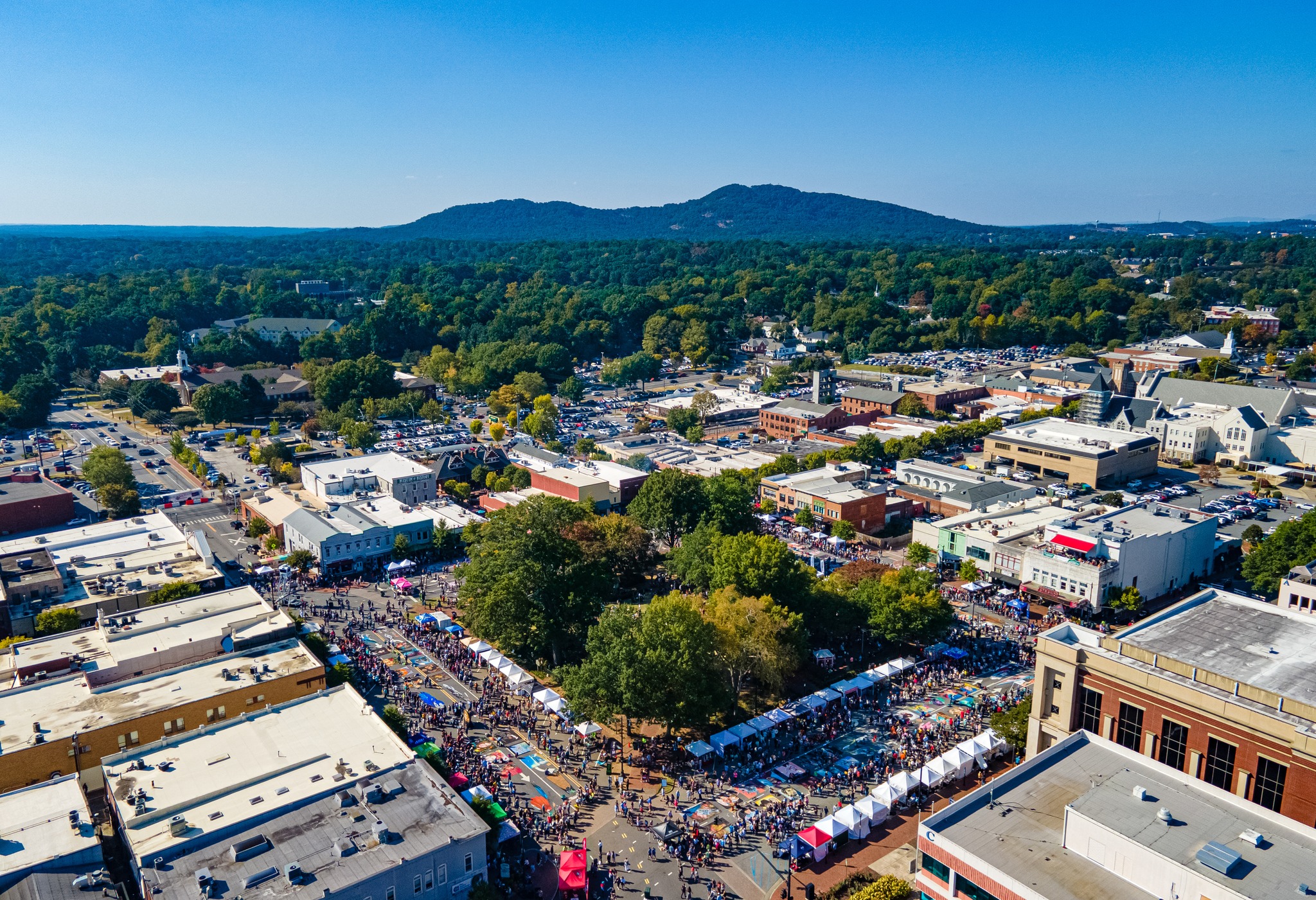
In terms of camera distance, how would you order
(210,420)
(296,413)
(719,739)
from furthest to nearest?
(296,413)
(210,420)
(719,739)

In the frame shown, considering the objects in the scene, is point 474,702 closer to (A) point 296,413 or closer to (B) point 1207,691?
(B) point 1207,691

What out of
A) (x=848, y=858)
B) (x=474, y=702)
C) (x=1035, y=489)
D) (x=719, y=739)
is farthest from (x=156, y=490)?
(x=1035, y=489)

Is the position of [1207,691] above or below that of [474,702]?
above

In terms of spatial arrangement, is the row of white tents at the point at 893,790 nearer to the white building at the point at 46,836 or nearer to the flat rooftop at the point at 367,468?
the white building at the point at 46,836

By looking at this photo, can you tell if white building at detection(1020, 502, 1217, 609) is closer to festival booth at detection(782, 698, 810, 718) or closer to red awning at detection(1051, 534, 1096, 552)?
red awning at detection(1051, 534, 1096, 552)

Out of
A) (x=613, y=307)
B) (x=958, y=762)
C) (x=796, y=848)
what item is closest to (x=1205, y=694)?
(x=958, y=762)
